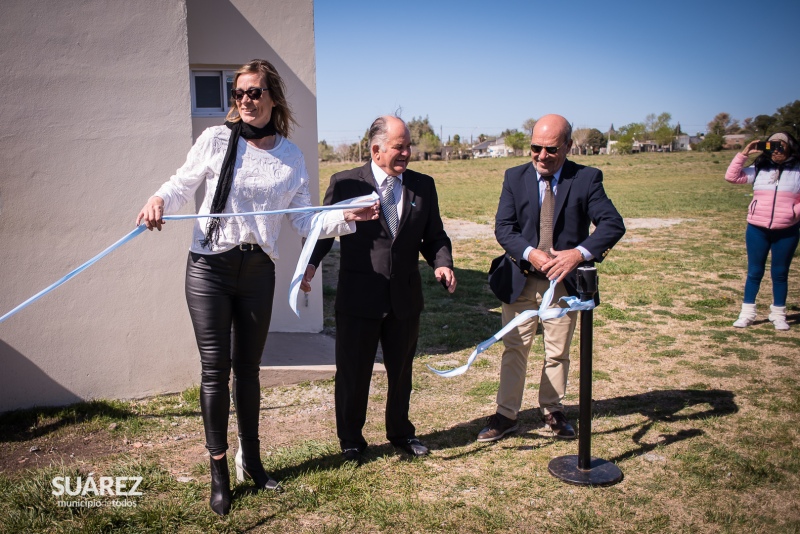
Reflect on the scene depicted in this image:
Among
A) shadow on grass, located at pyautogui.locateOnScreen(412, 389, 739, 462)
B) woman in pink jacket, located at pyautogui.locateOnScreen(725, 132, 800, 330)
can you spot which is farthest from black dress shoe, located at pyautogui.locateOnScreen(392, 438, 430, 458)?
woman in pink jacket, located at pyautogui.locateOnScreen(725, 132, 800, 330)

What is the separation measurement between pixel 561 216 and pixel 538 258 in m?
0.44

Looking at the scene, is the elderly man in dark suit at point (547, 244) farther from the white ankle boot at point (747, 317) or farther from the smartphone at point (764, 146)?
the white ankle boot at point (747, 317)

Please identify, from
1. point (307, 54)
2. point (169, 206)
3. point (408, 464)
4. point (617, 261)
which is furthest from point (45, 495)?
point (617, 261)

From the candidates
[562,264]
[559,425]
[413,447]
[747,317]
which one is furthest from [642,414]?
[747,317]

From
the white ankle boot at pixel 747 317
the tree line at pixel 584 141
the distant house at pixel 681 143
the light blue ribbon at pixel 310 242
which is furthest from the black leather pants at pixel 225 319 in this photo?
the distant house at pixel 681 143

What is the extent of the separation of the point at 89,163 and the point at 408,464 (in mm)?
3376

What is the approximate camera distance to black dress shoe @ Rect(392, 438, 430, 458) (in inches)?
181

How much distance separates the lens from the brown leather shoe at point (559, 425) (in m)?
4.91

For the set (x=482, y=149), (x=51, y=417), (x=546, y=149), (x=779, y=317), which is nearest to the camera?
(x=546, y=149)

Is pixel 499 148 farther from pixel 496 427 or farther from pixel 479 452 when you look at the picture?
pixel 479 452

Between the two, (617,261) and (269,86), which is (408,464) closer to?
(269,86)

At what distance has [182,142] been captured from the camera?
5496 mm

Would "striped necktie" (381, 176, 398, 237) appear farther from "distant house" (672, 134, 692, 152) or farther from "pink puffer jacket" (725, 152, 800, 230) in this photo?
"distant house" (672, 134, 692, 152)

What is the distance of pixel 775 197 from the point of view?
7.82 m
